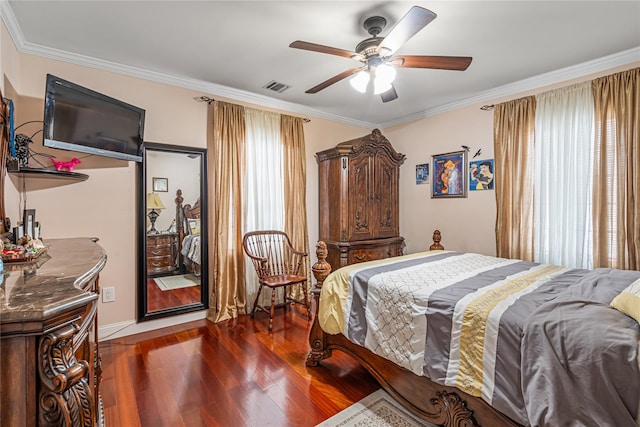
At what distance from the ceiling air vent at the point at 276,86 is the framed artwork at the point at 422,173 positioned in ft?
7.18

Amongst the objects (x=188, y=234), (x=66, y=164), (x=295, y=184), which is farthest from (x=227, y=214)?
(x=66, y=164)

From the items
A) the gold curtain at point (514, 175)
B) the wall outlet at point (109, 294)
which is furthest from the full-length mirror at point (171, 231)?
the gold curtain at point (514, 175)

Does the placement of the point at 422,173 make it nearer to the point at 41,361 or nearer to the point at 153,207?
the point at 153,207

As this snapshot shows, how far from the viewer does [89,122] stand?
7.93 feet

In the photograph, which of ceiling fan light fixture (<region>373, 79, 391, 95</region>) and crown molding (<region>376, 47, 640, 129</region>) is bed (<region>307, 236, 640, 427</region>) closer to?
ceiling fan light fixture (<region>373, 79, 391, 95</region>)

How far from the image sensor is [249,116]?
3592mm

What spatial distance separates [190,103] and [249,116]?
2.15 feet

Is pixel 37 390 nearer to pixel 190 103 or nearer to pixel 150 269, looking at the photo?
pixel 150 269

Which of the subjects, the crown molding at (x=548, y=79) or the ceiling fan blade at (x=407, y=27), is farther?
the crown molding at (x=548, y=79)

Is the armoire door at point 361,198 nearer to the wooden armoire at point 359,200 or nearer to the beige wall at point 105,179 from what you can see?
the wooden armoire at point 359,200

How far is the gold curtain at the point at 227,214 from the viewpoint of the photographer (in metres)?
3.33

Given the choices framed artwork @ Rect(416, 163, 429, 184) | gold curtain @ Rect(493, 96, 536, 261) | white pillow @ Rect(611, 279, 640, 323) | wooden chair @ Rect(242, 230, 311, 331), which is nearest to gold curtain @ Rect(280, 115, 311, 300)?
wooden chair @ Rect(242, 230, 311, 331)

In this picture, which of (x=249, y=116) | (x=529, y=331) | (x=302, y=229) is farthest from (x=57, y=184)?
(x=529, y=331)

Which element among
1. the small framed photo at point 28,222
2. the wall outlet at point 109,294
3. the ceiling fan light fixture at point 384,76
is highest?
the ceiling fan light fixture at point 384,76
